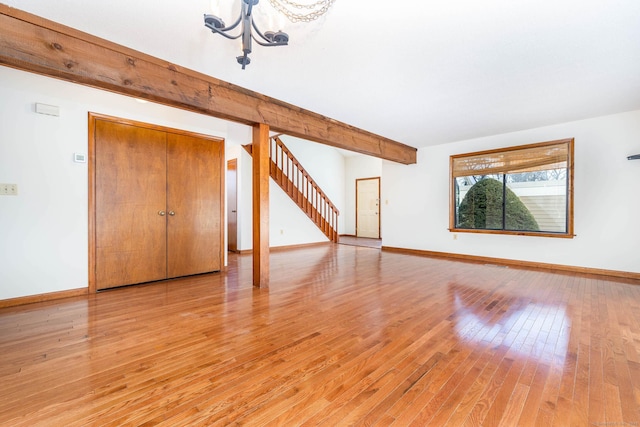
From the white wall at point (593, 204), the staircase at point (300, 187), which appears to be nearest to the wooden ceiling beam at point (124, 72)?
the staircase at point (300, 187)

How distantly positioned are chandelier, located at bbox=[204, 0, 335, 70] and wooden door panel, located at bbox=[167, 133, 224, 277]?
9.05 feet

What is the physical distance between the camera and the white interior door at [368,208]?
945cm

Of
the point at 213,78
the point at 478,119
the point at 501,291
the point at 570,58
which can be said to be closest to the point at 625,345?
the point at 501,291

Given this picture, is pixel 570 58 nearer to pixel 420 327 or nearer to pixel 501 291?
pixel 501 291

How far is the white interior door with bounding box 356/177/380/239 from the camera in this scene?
31.0 feet

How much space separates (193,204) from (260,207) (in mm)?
1328

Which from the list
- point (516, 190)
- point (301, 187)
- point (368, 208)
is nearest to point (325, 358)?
point (516, 190)

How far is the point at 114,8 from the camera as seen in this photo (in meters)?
2.01

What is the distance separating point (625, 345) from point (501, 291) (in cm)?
141

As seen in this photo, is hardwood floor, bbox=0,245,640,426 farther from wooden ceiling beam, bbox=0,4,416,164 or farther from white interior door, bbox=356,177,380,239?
white interior door, bbox=356,177,380,239

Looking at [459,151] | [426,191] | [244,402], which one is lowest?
[244,402]

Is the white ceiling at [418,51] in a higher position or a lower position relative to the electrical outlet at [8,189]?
higher

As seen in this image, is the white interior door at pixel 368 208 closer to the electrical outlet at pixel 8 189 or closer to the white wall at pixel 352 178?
the white wall at pixel 352 178

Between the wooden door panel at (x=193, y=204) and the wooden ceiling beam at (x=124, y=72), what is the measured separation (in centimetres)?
134
